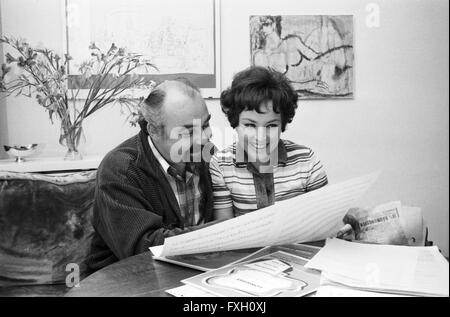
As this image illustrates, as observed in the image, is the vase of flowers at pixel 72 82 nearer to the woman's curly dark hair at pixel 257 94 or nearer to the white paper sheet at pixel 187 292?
the woman's curly dark hair at pixel 257 94

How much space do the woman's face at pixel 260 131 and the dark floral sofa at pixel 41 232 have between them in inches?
19.1

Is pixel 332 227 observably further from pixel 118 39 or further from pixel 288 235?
pixel 118 39

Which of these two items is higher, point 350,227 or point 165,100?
point 165,100

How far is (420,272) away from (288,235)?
7.8 inches

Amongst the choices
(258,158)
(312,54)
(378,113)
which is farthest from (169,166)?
(378,113)

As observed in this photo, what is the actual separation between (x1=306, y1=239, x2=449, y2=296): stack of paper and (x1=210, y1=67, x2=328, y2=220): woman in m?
0.40

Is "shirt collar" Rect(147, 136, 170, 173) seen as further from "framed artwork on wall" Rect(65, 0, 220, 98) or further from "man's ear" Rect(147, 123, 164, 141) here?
"framed artwork on wall" Rect(65, 0, 220, 98)

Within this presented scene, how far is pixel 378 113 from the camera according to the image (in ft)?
5.82

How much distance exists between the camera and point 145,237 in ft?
2.57

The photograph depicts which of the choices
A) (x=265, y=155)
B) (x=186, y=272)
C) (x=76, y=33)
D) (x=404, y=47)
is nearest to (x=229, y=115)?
(x=265, y=155)

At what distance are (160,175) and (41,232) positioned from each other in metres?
0.46

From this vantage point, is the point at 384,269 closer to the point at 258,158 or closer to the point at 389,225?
the point at 389,225

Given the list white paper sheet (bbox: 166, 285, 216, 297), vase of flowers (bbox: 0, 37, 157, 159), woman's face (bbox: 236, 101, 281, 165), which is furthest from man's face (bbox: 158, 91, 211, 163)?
vase of flowers (bbox: 0, 37, 157, 159)

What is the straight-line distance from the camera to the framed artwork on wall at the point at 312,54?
66.9 inches
